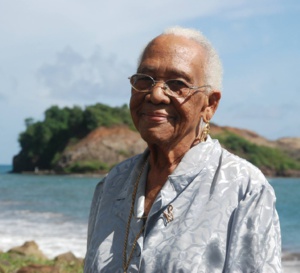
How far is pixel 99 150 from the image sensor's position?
70.0 meters

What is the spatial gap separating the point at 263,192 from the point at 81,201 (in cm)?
3311

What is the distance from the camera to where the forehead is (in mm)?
2445

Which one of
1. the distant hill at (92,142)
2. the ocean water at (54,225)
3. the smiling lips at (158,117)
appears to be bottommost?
the distant hill at (92,142)

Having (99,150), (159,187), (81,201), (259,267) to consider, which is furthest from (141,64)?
(99,150)

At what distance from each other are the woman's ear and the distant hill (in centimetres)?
6488

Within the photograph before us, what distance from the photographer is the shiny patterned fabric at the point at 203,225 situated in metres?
2.29

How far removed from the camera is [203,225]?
7.75 feet

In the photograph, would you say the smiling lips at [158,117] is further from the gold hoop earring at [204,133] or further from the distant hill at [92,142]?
the distant hill at [92,142]

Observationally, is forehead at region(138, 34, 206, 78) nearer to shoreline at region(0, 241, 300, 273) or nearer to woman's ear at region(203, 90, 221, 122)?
woman's ear at region(203, 90, 221, 122)

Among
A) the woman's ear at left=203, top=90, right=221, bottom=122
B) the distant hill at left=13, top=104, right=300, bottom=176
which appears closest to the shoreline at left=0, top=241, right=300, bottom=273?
the woman's ear at left=203, top=90, right=221, bottom=122

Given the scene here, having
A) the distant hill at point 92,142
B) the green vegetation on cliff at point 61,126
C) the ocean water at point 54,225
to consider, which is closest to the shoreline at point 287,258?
the ocean water at point 54,225

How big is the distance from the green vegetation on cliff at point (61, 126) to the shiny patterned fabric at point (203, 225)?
6608 centimetres

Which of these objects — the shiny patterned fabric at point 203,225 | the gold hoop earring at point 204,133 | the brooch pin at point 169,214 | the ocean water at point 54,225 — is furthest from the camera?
the ocean water at point 54,225

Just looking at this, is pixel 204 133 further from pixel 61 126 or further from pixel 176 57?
pixel 61 126
